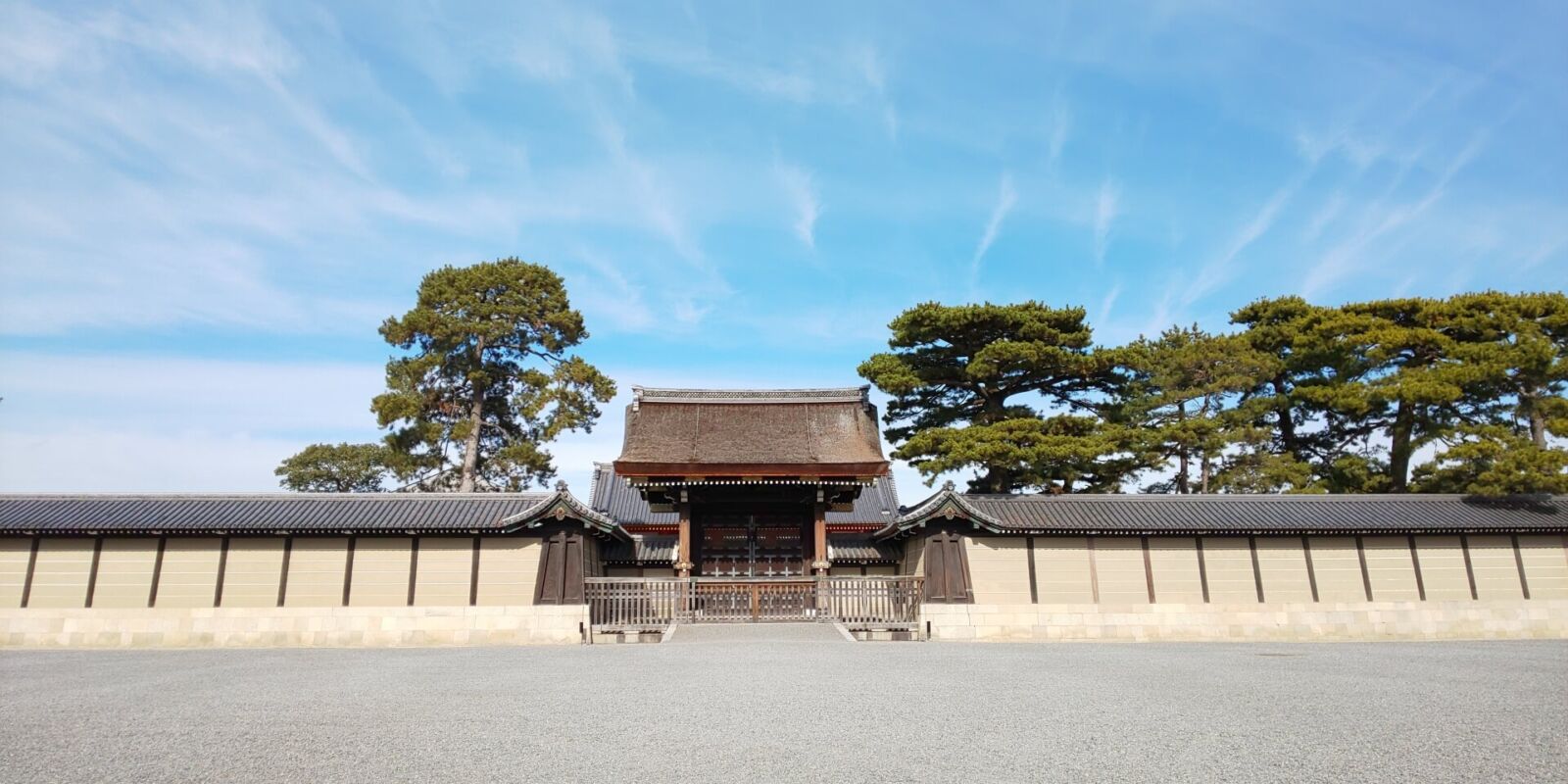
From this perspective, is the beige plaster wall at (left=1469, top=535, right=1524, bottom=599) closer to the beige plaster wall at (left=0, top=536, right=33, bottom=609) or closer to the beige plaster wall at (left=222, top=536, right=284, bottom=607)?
the beige plaster wall at (left=222, top=536, right=284, bottom=607)

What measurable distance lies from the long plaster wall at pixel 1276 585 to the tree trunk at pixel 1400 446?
17.0 ft

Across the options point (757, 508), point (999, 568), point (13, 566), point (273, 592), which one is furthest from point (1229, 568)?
point (13, 566)

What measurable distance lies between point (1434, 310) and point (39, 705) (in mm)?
31421

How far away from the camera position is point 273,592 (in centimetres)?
1706

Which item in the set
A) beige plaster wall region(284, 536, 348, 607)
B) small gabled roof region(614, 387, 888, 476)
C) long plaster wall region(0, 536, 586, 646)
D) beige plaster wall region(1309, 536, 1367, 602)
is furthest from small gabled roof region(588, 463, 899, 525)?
beige plaster wall region(1309, 536, 1367, 602)

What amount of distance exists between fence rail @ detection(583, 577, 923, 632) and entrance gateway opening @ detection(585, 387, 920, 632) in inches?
1.2

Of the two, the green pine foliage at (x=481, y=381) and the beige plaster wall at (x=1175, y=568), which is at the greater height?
the green pine foliage at (x=481, y=381)

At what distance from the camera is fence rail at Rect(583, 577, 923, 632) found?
17.5m

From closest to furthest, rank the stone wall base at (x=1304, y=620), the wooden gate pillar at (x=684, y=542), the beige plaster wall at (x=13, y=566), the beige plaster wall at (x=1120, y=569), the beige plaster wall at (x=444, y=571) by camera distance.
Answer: the beige plaster wall at (x=13, y=566)
the beige plaster wall at (x=444, y=571)
the stone wall base at (x=1304, y=620)
the beige plaster wall at (x=1120, y=569)
the wooden gate pillar at (x=684, y=542)

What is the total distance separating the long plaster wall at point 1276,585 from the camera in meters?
17.6

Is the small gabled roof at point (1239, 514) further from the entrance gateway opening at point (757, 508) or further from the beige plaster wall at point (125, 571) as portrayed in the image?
the beige plaster wall at point (125, 571)

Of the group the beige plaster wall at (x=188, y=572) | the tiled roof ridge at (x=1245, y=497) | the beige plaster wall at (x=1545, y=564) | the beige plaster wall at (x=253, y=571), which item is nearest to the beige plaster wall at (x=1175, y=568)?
the tiled roof ridge at (x=1245, y=497)

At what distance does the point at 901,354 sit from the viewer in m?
24.0

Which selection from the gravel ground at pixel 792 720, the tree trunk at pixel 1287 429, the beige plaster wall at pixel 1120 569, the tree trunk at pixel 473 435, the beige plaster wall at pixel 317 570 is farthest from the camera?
the tree trunk at pixel 473 435
